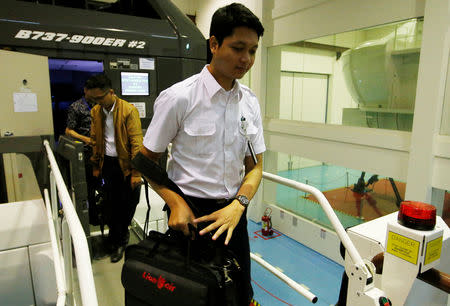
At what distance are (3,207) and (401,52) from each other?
3408mm

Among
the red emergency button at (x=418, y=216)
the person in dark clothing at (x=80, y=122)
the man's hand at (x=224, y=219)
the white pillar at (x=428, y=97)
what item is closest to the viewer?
the red emergency button at (x=418, y=216)

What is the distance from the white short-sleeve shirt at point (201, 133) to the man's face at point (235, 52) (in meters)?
0.07

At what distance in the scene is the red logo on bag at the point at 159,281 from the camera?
96 cm

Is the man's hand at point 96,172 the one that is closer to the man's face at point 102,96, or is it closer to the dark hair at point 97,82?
the man's face at point 102,96

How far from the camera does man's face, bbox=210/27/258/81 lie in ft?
3.47

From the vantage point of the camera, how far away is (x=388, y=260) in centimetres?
97

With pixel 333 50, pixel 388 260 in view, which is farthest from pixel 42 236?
pixel 333 50

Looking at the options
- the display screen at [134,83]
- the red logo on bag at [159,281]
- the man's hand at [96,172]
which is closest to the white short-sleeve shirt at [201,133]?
the red logo on bag at [159,281]

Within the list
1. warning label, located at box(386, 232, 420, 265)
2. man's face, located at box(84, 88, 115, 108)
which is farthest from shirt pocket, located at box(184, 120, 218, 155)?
man's face, located at box(84, 88, 115, 108)

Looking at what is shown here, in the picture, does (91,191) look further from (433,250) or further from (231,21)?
(433,250)

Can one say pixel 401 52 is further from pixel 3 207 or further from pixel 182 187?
pixel 3 207

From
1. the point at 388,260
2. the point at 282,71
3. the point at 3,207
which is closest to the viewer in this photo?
the point at 388,260

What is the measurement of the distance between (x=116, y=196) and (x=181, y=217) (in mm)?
2130

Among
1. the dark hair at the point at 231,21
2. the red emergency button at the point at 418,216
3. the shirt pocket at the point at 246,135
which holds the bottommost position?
the red emergency button at the point at 418,216
